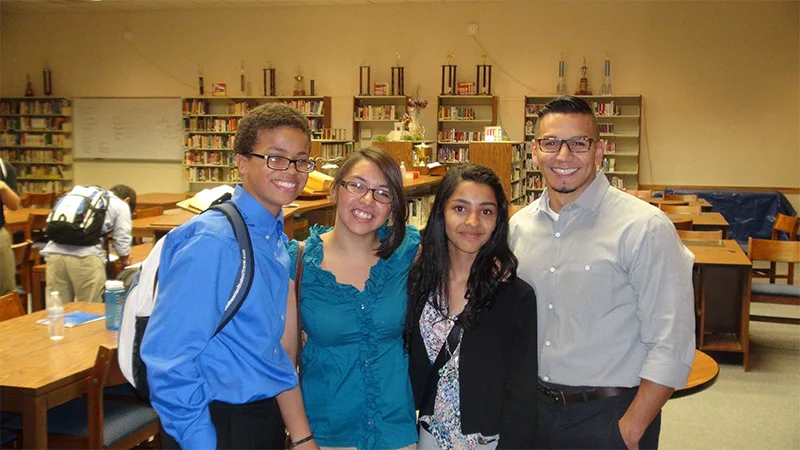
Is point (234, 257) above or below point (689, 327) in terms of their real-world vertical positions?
above

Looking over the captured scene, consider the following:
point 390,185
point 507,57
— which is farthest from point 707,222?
point 390,185

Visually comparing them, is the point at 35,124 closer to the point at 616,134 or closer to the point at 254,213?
the point at 616,134

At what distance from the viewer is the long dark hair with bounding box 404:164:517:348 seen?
6.47 ft

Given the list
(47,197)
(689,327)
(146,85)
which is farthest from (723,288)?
(146,85)

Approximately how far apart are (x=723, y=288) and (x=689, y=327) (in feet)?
14.2

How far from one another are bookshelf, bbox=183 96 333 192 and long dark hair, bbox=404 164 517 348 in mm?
10273

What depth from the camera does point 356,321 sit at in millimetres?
1951

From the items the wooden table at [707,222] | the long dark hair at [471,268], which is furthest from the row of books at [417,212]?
the long dark hair at [471,268]

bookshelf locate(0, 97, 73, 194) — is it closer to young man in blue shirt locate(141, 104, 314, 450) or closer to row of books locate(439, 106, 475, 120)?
row of books locate(439, 106, 475, 120)

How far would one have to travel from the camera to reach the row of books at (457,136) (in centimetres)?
1164

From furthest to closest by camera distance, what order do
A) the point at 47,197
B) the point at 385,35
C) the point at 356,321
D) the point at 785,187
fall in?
the point at 385,35
the point at 785,187
the point at 47,197
the point at 356,321

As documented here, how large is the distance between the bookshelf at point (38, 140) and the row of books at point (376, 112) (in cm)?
528

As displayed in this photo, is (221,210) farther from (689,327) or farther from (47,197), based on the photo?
(47,197)

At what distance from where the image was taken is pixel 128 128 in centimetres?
1281
